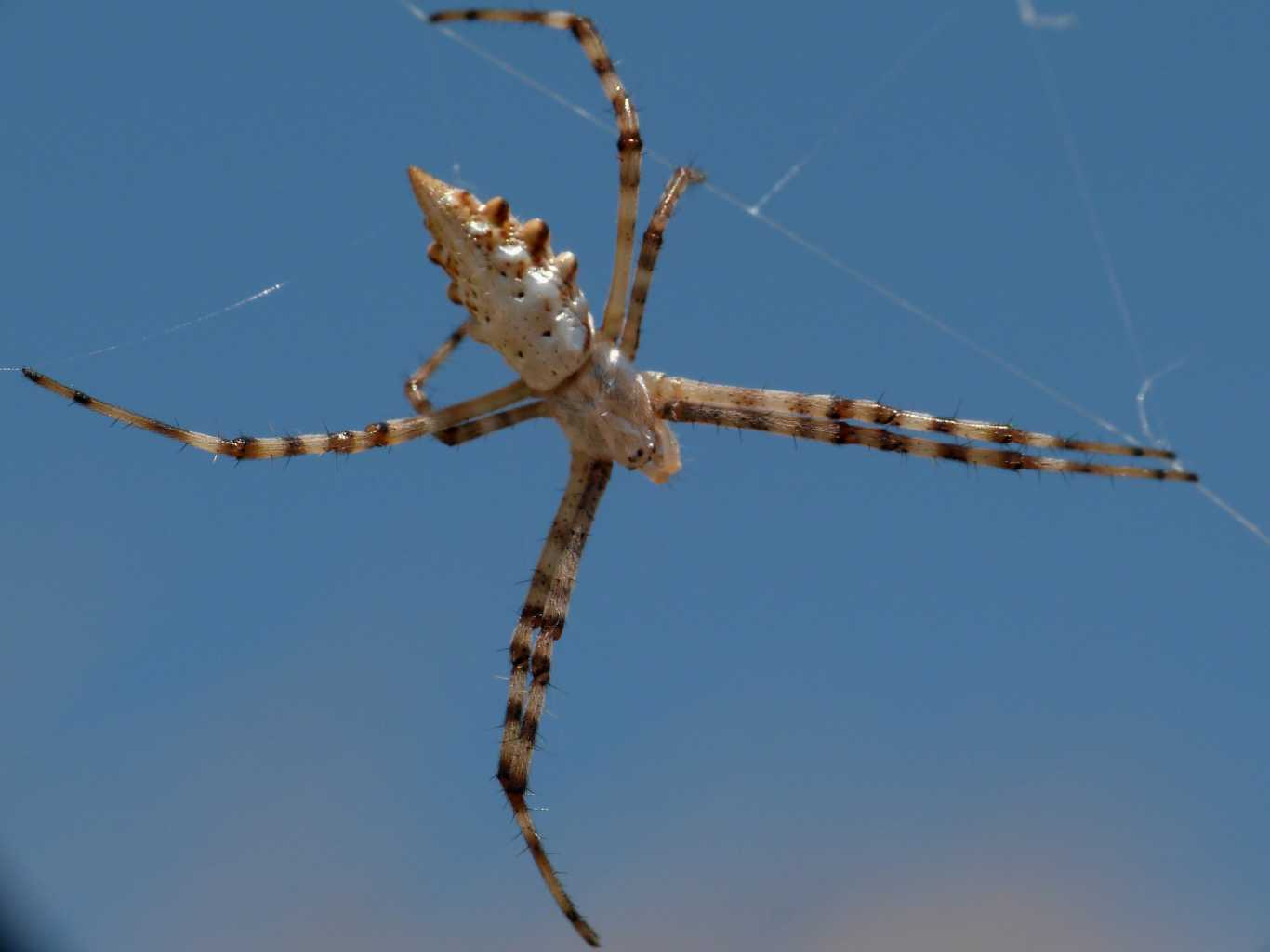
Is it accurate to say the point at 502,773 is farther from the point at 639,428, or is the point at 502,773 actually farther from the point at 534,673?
the point at 639,428

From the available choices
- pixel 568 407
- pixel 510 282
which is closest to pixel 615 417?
pixel 568 407

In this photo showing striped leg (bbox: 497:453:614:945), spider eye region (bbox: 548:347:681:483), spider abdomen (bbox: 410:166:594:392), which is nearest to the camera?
spider abdomen (bbox: 410:166:594:392)

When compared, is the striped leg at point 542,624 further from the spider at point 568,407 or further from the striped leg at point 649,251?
the striped leg at point 649,251

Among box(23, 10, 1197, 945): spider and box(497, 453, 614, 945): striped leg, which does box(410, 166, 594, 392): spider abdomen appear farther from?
box(497, 453, 614, 945): striped leg

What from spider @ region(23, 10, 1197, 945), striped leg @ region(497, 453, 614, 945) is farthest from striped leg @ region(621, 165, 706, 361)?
striped leg @ region(497, 453, 614, 945)

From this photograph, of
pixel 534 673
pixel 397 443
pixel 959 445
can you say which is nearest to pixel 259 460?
pixel 397 443

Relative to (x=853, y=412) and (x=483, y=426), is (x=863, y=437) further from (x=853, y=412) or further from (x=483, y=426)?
(x=483, y=426)
